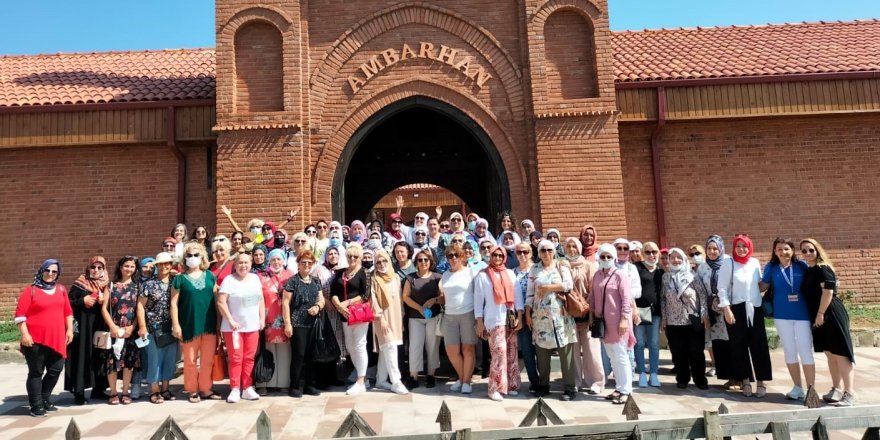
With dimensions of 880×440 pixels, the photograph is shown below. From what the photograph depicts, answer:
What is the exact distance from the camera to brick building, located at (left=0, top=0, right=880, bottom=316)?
8.88 m

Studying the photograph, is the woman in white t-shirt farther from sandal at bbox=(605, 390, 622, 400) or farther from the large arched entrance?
the large arched entrance

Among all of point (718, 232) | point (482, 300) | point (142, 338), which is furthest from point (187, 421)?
point (718, 232)

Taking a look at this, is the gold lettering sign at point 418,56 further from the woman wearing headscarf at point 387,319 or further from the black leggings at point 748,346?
the black leggings at point 748,346

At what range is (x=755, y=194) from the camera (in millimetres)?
9812

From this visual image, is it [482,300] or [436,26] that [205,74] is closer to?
[436,26]

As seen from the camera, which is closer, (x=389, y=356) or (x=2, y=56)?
(x=389, y=356)

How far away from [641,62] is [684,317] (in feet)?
21.2

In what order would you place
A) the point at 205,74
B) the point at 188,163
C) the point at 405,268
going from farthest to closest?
the point at 205,74
the point at 188,163
the point at 405,268

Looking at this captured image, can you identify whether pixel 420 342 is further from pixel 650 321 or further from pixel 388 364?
pixel 650 321

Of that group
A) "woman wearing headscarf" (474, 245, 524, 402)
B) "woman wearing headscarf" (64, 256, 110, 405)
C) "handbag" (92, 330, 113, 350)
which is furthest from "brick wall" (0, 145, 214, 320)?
"woman wearing headscarf" (474, 245, 524, 402)

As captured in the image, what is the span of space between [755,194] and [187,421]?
32.6ft

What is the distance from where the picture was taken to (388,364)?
5.80 m

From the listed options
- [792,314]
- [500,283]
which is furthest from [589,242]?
[792,314]

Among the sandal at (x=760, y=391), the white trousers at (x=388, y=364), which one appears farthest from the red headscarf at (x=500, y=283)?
the sandal at (x=760, y=391)
